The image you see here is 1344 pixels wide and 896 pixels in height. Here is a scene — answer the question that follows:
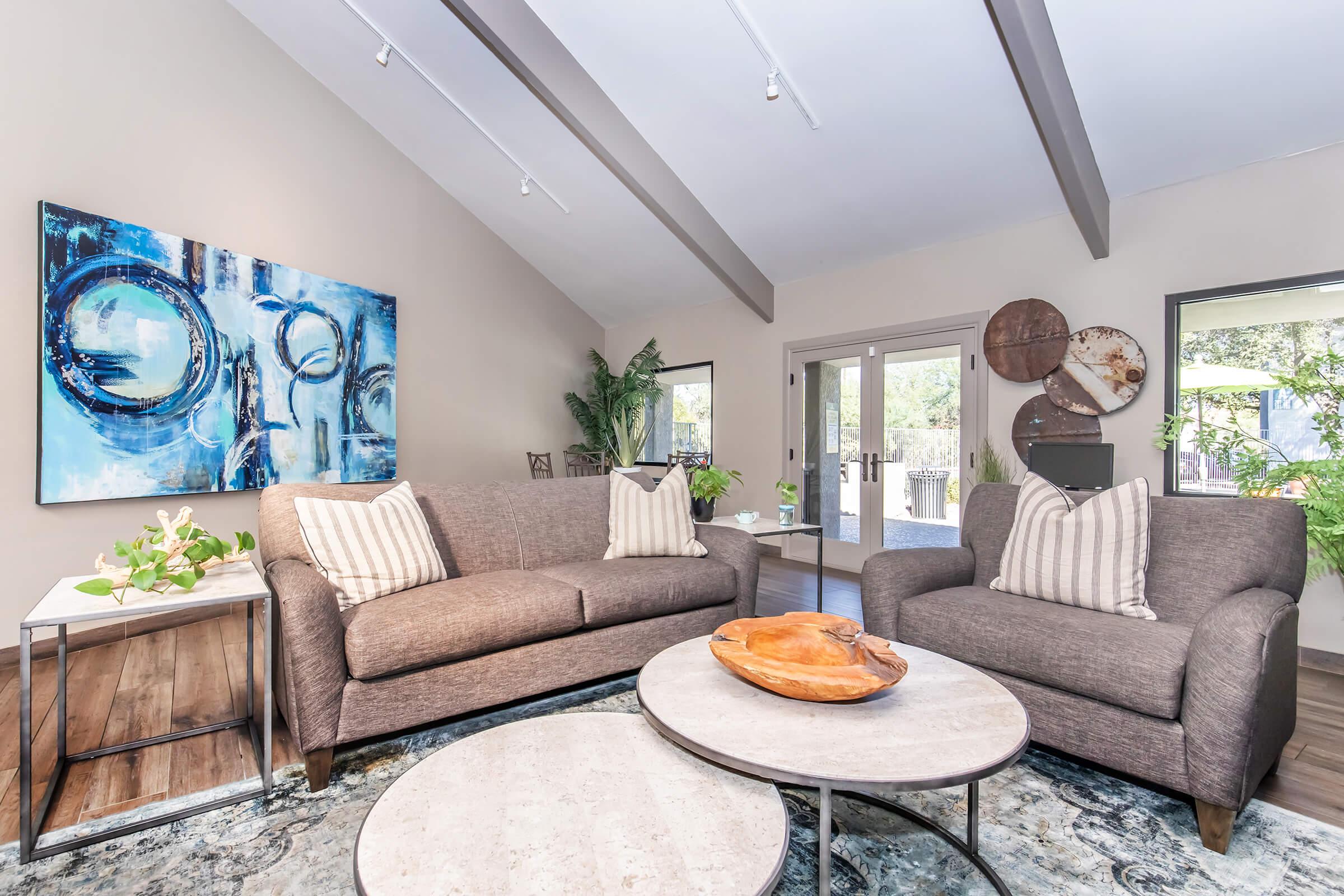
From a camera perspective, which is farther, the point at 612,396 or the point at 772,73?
the point at 612,396

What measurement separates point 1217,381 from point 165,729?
16.7 ft

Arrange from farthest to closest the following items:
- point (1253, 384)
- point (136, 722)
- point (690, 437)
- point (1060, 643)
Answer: point (690, 437) → point (1253, 384) → point (136, 722) → point (1060, 643)

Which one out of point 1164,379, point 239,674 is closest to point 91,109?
point 239,674

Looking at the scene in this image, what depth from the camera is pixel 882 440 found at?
16.3 ft

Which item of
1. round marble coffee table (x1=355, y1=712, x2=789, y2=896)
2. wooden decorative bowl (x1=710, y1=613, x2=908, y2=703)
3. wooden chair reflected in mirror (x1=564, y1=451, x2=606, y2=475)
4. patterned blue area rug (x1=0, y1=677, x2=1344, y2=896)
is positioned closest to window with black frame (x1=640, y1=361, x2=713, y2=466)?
wooden chair reflected in mirror (x1=564, y1=451, x2=606, y2=475)

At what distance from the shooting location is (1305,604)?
3.15 m

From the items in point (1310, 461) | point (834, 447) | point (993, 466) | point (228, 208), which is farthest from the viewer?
point (834, 447)

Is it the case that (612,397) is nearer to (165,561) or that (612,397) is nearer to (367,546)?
(367,546)

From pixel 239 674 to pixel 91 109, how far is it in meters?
2.93

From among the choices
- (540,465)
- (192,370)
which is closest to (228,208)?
(192,370)

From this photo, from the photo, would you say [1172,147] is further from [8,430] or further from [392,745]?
[8,430]

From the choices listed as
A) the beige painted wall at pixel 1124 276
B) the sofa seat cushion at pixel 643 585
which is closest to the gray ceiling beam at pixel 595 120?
the beige painted wall at pixel 1124 276

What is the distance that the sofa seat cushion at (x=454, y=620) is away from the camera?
6.38 ft

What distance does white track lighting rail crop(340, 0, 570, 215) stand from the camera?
3666 mm
